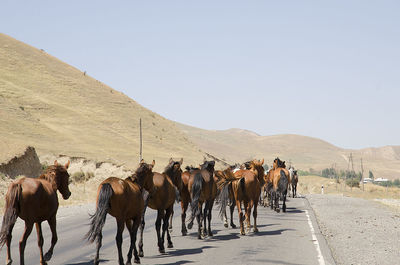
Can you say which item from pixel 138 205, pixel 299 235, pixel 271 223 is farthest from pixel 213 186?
pixel 138 205

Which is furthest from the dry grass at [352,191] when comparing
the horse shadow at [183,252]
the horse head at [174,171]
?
the horse shadow at [183,252]

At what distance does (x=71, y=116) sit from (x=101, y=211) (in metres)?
84.3

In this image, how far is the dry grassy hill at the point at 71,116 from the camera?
71188mm

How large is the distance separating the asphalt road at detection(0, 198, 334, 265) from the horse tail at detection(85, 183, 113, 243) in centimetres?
165

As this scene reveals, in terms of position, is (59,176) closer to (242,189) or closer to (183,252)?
(183,252)

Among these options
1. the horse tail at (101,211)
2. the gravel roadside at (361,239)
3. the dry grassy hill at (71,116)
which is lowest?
the gravel roadside at (361,239)

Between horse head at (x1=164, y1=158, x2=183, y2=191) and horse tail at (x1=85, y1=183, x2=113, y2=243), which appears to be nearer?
horse tail at (x1=85, y1=183, x2=113, y2=243)

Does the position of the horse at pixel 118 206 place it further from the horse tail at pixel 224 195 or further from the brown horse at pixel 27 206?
the horse tail at pixel 224 195

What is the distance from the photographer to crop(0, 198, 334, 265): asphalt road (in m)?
11.5

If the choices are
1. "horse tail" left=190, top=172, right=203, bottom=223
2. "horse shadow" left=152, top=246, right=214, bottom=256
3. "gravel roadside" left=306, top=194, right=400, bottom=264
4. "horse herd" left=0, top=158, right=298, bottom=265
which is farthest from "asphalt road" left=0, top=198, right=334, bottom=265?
"horse tail" left=190, top=172, right=203, bottom=223

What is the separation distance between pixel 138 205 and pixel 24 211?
204 centimetres

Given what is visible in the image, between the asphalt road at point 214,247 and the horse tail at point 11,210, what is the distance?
5.00ft

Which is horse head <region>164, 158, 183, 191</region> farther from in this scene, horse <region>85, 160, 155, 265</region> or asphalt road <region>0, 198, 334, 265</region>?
horse <region>85, 160, 155, 265</region>

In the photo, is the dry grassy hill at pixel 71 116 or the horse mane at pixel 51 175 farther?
the dry grassy hill at pixel 71 116
